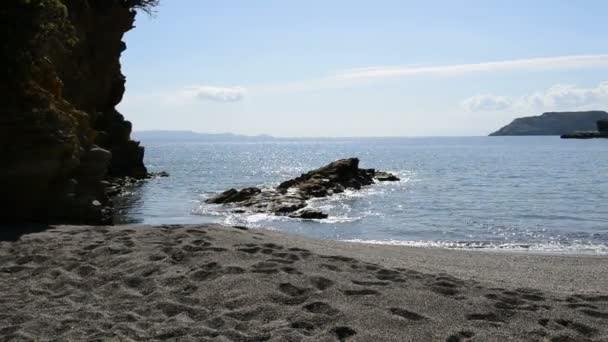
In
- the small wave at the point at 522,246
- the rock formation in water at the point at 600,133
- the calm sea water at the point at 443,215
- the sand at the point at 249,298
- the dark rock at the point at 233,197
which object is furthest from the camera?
the rock formation in water at the point at 600,133

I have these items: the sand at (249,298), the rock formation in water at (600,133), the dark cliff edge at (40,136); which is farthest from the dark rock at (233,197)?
the rock formation in water at (600,133)

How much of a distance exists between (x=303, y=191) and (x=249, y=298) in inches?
1022

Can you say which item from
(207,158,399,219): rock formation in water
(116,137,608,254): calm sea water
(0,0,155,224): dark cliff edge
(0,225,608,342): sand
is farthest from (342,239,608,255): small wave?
(0,0,155,224): dark cliff edge

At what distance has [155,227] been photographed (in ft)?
37.1

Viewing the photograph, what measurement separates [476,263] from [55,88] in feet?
35.0

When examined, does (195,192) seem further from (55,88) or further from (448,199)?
(55,88)

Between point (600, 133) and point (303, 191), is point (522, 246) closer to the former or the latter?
point (303, 191)

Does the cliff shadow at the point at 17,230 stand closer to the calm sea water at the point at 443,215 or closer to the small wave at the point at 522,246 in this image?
the small wave at the point at 522,246

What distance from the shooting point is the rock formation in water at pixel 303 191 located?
84.0 feet

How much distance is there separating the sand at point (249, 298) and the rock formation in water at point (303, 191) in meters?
15.0

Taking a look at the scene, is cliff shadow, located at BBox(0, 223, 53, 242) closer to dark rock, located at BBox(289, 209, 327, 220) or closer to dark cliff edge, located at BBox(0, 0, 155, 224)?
dark cliff edge, located at BBox(0, 0, 155, 224)

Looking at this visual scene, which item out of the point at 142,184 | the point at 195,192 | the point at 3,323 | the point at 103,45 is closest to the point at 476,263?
the point at 3,323

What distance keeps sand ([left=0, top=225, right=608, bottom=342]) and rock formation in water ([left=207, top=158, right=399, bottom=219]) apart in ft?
49.1

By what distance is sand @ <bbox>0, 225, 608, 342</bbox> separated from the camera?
5.79m
